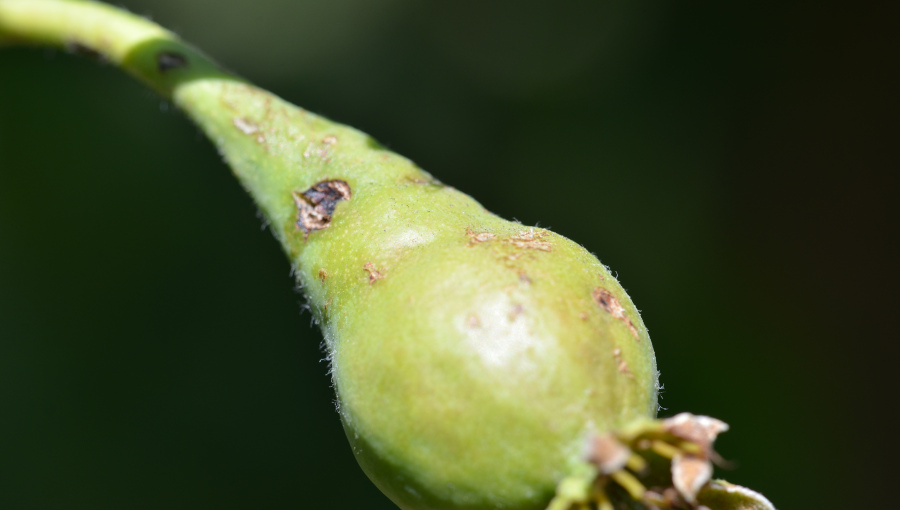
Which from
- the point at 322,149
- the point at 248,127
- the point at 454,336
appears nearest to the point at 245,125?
the point at 248,127

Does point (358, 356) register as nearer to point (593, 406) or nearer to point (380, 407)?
point (380, 407)

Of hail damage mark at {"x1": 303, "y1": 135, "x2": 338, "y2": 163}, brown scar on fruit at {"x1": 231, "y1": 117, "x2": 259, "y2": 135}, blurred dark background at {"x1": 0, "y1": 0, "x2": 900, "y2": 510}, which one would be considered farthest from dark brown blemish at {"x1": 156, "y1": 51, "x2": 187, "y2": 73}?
blurred dark background at {"x1": 0, "y1": 0, "x2": 900, "y2": 510}

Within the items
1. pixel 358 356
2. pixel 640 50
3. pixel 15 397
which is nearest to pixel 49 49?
pixel 358 356

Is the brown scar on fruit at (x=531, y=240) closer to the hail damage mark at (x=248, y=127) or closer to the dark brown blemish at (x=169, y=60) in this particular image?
the hail damage mark at (x=248, y=127)

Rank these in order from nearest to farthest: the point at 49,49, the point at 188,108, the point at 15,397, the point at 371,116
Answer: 1. the point at 188,108
2. the point at 49,49
3. the point at 15,397
4. the point at 371,116

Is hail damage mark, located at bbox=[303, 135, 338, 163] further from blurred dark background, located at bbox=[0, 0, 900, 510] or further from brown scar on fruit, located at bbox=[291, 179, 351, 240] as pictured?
blurred dark background, located at bbox=[0, 0, 900, 510]
